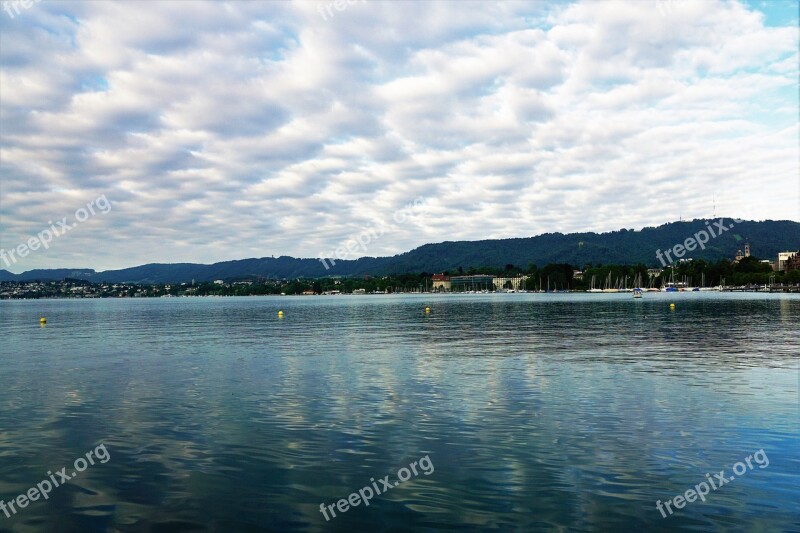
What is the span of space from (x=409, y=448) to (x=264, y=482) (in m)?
5.67

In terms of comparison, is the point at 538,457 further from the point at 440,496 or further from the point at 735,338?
the point at 735,338

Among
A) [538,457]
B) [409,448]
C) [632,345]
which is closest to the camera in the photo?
[538,457]

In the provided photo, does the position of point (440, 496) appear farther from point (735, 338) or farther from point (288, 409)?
point (735, 338)

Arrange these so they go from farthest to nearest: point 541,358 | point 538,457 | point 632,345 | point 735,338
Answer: point 735,338 → point 632,345 → point 541,358 → point 538,457

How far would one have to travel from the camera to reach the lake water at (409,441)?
15.9 metres

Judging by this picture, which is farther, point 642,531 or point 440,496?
point 440,496

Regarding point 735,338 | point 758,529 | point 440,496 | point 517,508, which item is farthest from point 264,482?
point 735,338

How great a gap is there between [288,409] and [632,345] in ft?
131

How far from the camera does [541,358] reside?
4703 cm

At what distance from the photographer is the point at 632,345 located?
57.1 metres

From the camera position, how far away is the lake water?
1588cm

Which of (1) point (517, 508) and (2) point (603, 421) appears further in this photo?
(2) point (603, 421)

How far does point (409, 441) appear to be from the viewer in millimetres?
22641

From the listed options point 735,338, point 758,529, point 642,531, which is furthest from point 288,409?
point 735,338
